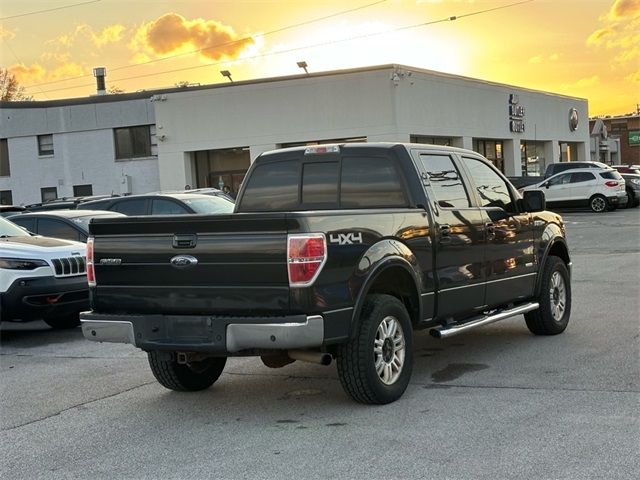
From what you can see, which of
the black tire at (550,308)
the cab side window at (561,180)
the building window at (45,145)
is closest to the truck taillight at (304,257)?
the black tire at (550,308)

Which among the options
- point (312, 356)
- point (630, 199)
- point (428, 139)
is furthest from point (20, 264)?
point (630, 199)

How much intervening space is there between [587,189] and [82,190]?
25.3 meters

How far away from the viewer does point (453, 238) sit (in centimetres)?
677

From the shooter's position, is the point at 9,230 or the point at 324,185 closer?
the point at 324,185

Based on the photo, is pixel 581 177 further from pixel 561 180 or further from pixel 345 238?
pixel 345 238

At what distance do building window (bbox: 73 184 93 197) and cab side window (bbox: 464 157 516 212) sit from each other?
116 feet

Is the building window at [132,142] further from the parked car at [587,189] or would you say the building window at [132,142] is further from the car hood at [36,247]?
the car hood at [36,247]

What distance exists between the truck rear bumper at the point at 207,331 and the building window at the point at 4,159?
131 feet

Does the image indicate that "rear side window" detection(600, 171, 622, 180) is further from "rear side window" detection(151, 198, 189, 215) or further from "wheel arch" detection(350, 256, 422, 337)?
"wheel arch" detection(350, 256, 422, 337)

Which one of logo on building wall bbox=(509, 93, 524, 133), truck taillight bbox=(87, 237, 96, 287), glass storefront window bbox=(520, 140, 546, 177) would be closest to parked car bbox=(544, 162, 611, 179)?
logo on building wall bbox=(509, 93, 524, 133)

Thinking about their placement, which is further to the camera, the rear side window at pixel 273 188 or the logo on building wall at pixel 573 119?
the logo on building wall at pixel 573 119

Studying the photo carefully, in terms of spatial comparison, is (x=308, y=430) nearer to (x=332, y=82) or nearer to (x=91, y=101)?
(x=332, y=82)

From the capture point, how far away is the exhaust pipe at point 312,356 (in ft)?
18.3

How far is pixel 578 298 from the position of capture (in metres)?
10.8
